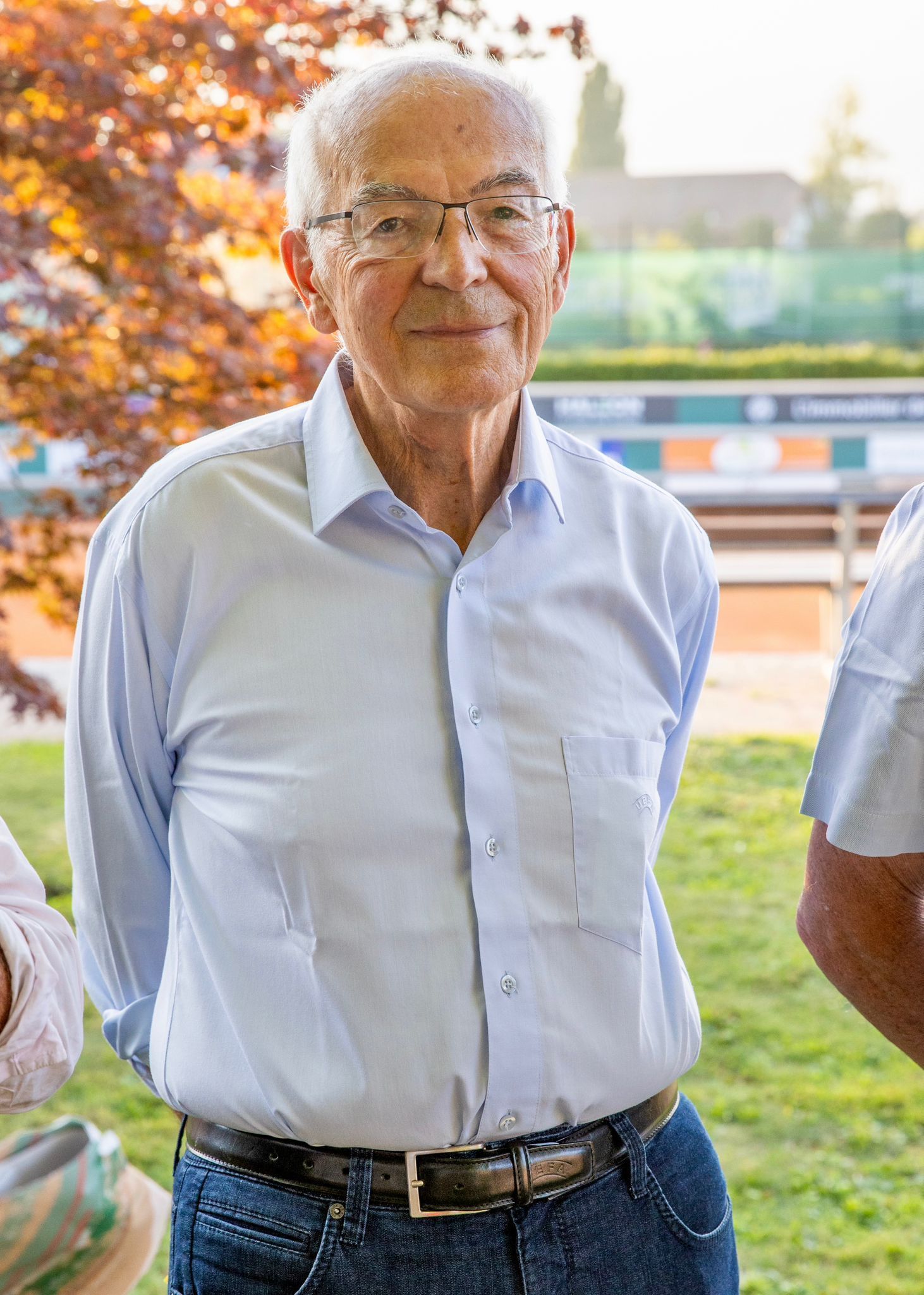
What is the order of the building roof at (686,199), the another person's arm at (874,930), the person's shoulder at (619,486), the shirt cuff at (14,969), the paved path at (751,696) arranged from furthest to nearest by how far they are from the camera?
the building roof at (686,199), the paved path at (751,696), the person's shoulder at (619,486), the another person's arm at (874,930), the shirt cuff at (14,969)

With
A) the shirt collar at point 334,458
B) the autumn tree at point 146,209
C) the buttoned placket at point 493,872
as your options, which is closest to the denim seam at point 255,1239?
the buttoned placket at point 493,872

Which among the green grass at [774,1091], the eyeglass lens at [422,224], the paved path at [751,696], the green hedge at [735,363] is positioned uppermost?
the eyeglass lens at [422,224]

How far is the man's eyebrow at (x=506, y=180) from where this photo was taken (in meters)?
1.58

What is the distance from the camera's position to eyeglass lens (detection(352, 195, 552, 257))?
1.58 metres

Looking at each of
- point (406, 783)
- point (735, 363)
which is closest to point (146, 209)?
point (406, 783)

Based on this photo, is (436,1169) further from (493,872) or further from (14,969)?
(14,969)

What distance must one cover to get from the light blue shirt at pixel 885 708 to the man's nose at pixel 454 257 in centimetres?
57

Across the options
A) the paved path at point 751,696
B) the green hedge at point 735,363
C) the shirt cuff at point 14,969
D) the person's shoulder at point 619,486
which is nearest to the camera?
the shirt cuff at point 14,969

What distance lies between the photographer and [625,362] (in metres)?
15.6

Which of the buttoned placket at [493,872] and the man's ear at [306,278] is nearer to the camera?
the buttoned placket at [493,872]

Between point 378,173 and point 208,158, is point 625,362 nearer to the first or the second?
point 208,158

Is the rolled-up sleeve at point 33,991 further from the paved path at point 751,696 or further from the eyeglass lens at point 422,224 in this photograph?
the paved path at point 751,696

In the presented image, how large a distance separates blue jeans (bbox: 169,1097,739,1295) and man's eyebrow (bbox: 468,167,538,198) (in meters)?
1.12

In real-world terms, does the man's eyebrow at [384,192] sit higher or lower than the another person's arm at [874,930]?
higher
